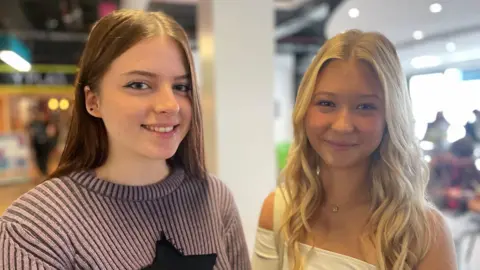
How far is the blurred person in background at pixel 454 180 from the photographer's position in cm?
229

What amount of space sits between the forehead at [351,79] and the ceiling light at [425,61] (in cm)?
76

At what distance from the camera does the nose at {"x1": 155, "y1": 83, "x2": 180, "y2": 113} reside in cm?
120

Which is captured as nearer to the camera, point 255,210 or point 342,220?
point 342,220

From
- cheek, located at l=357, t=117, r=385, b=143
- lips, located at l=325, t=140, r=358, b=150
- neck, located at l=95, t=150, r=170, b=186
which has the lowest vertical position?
neck, located at l=95, t=150, r=170, b=186

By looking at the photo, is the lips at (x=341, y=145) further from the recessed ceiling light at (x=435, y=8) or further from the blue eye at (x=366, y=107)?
the recessed ceiling light at (x=435, y=8)

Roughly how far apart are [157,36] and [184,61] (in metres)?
0.10

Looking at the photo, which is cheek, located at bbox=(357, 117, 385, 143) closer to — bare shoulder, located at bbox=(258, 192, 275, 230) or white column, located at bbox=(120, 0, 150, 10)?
bare shoulder, located at bbox=(258, 192, 275, 230)

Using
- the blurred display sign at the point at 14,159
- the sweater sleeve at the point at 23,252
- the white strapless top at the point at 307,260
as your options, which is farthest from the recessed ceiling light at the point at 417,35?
the blurred display sign at the point at 14,159

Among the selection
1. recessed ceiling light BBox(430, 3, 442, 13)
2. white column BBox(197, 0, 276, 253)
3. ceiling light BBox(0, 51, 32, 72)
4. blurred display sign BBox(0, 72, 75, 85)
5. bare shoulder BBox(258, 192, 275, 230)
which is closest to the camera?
bare shoulder BBox(258, 192, 275, 230)

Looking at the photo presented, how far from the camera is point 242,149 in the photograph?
340 centimetres

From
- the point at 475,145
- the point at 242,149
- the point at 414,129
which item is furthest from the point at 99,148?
the point at 242,149

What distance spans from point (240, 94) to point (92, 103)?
2.14m

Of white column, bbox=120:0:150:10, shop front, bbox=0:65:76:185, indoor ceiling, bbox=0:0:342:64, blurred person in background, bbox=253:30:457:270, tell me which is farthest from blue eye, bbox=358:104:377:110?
shop front, bbox=0:65:76:185

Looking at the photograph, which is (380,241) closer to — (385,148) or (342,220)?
(342,220)
